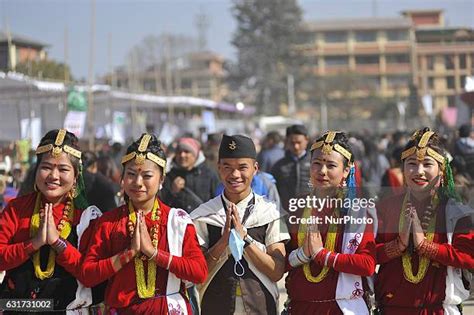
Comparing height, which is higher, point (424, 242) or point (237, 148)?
point (237, 148)

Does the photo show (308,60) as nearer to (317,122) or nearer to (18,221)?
(317,122)

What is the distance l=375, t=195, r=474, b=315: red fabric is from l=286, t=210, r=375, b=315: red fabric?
0.14m

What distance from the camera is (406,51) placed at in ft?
276

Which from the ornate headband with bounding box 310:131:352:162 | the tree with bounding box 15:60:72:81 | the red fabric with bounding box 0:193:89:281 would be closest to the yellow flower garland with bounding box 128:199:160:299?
the red fabric with bounding box 0:193:89:281

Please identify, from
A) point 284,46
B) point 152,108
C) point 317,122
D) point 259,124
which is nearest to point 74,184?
point 152,108

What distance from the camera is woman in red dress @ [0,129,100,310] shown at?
424 cm

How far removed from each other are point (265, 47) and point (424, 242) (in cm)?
5671

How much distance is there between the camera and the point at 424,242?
434 centimetres

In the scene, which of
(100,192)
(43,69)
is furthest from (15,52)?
(100,192)

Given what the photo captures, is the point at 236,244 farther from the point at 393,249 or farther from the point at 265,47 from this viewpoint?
the point at 265,47

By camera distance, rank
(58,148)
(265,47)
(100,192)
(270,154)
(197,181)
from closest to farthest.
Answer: (58,148) < (100,192) < (197,181) < (270,154) < (265,47)

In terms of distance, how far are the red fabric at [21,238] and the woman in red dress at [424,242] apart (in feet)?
5.35

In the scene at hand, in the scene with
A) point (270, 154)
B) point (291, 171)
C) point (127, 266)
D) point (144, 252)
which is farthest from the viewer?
point (270, 154)

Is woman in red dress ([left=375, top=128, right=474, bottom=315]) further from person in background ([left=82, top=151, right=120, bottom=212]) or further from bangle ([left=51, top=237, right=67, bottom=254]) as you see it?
person in background ([left=82, top=151, right=120, bottom=212])
